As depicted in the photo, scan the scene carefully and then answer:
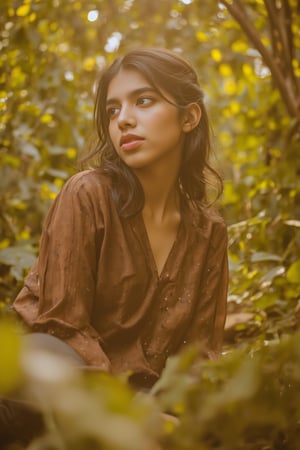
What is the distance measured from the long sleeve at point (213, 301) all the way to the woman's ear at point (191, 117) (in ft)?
0.94

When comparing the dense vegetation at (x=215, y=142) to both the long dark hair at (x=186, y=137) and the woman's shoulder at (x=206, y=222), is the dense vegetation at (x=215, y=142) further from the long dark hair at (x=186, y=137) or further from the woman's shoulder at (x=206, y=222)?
the long dark hair at (x=186, y=137)

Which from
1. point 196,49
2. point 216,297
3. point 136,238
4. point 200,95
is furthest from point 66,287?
point 196,49

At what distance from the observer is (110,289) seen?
169cm

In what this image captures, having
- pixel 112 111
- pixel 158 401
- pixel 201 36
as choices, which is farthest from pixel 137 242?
pixel 201 36

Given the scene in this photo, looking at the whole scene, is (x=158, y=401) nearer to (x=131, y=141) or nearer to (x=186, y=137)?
(x=131, y=141)

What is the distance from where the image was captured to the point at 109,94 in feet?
6.04

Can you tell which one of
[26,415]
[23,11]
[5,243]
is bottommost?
[5,243]

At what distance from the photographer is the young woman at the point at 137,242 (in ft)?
5.31

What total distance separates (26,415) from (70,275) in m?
0.34

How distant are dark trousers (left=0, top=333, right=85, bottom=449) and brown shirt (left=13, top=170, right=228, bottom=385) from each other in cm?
5

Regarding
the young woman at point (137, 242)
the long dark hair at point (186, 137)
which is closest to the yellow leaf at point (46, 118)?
the long dark hair at point (186, 137)

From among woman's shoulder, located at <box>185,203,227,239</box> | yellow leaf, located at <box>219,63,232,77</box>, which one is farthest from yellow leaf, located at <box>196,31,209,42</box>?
woman's shoulder, located at <box>185,203,227,239</box>

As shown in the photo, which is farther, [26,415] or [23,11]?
[23,11]

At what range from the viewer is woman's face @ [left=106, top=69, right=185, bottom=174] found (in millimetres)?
1756
